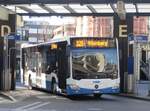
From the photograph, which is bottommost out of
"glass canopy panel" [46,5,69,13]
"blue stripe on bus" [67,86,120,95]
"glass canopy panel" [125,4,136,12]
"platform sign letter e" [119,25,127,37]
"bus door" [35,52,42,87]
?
"blue stripe on bus" [67,86,120,95]

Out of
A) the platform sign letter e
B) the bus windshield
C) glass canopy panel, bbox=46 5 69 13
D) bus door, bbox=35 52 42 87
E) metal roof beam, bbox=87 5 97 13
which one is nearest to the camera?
the bus windshield

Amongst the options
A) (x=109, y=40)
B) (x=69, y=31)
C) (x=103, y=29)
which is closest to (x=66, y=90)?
(x=109, y=40)

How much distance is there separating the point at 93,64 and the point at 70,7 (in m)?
6.04

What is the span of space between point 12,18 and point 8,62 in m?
2.65

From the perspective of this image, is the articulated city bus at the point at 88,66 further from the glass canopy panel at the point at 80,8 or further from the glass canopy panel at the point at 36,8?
the glass canopy panel at the point at 36,8

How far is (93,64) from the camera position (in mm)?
25016

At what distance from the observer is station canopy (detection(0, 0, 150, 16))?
91.6ft

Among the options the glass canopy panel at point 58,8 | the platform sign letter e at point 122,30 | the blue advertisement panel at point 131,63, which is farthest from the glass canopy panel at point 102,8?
the blue advertisement panel at point 131,63

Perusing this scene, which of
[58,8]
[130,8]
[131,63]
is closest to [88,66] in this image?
[131,63]

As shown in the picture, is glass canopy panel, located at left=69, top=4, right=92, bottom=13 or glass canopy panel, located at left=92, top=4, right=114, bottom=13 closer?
glass canopy panel, located at left=92, top=4, right=114, bottom=13

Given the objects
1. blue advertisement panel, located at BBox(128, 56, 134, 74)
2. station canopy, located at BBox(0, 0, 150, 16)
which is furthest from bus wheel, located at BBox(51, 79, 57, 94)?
station canopy, located at BBox(0, 0, 150, 16)

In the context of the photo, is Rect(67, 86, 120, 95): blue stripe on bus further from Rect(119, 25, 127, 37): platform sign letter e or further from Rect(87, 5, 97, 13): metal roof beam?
Rect(87, 5, 97, 13): metal roof beam

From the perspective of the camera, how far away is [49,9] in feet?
102

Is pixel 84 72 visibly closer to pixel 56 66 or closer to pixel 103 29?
pixel 56 66
